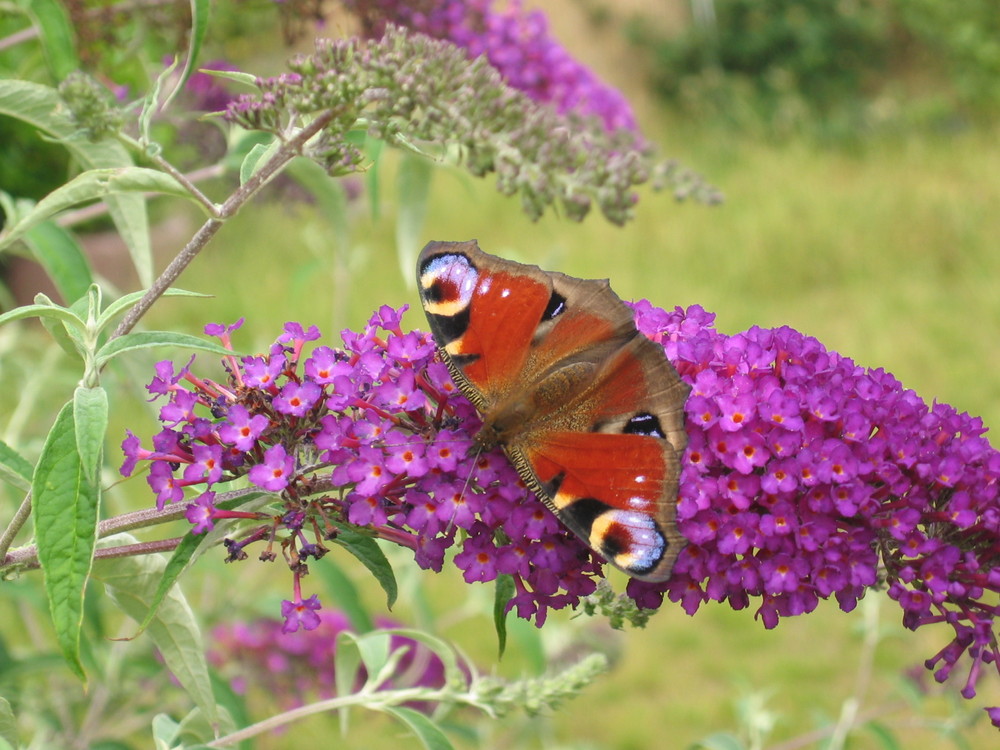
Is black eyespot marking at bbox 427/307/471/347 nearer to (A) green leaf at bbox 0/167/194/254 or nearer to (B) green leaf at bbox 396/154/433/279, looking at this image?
(A) green leaf at bbox 0/167/194/254

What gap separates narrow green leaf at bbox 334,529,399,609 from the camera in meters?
1.07

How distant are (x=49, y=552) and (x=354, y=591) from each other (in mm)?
987

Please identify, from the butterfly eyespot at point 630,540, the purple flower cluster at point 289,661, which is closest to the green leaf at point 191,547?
the butterfly eyespot at point 630,540

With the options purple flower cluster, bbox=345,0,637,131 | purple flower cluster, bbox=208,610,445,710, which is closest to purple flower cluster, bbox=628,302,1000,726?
purple flower cluster, bbox=345,0,637,131

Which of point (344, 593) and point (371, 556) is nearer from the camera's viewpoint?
point (371, 556)

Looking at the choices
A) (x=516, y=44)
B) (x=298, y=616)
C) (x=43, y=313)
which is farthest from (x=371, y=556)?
(x=516, y=44)

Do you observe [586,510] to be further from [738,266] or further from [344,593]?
[738,266]

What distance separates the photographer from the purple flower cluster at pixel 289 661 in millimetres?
2408

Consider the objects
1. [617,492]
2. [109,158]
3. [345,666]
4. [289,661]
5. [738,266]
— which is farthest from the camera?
[738,266]

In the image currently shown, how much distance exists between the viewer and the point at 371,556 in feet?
3.55

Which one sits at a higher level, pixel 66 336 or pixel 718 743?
pixel 66 336

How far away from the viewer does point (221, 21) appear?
2.24 metres

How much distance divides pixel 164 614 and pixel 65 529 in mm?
246

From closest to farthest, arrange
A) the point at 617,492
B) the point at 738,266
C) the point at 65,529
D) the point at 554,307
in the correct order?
1. the point at 65,529
2. the point at 617,492
3. the point at 554,307
4. the point at 738,266
